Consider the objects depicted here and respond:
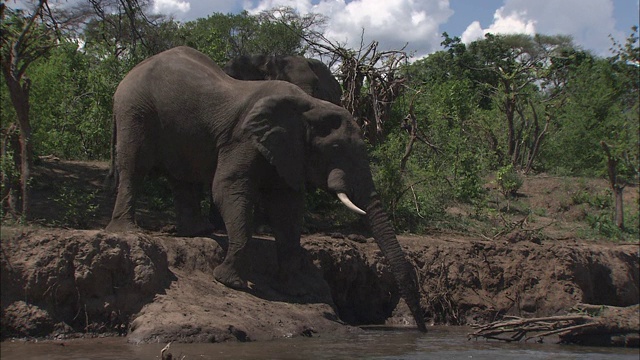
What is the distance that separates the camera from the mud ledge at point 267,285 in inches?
326

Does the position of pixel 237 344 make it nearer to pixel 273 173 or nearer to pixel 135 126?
pixel 273 173

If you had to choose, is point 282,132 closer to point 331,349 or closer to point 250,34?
point 331,349

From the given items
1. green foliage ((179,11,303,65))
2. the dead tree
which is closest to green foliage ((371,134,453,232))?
the dead tree

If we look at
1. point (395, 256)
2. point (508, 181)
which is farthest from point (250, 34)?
point (395, 256)

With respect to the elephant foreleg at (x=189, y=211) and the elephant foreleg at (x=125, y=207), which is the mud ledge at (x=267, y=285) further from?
the elephant foreleg at (x=189, y=211)

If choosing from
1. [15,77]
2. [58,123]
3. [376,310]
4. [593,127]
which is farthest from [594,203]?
[15,77]

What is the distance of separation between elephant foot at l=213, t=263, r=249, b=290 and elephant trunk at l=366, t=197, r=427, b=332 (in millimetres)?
1693

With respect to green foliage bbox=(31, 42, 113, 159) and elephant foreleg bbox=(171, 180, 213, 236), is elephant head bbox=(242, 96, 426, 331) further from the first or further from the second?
green foliage bbox=(31, 42, 113, 159)

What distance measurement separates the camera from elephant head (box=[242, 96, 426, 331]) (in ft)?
31.9

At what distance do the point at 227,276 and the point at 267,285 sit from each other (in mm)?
835

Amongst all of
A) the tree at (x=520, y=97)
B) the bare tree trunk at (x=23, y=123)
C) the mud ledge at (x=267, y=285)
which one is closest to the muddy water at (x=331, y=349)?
the mud ledge at (x=267, y=285)

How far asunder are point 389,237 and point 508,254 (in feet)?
10.8

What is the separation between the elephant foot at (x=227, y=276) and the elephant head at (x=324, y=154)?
49.5 inches

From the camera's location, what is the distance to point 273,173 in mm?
10203
